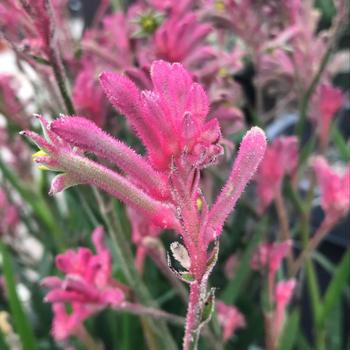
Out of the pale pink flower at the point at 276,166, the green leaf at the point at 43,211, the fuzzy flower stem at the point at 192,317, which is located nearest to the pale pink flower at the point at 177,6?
the pale pink flower at the point at 276,166

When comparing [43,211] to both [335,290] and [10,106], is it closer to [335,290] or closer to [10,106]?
[10,106]

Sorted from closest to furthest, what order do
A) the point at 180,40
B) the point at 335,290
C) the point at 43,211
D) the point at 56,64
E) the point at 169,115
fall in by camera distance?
the point at 169,115 < the point at 56,64 < the point at 180,40 < the point at 335,290 < the point at 43,211

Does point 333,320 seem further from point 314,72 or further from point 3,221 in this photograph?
point 3,221

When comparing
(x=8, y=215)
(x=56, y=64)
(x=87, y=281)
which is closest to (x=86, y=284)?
(x=87, y=281)

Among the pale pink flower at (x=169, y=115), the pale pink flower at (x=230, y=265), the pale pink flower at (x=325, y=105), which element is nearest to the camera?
the pale pink flower at (x=169, y=115)

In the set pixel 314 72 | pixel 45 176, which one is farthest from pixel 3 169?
pixel 314 72

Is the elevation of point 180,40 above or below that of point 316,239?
above

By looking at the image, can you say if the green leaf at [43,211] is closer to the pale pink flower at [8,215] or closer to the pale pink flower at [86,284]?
the pale pink flower at [8,215]

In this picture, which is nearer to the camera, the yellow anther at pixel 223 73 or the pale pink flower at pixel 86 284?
the pale pink flower at pixel 86 284
